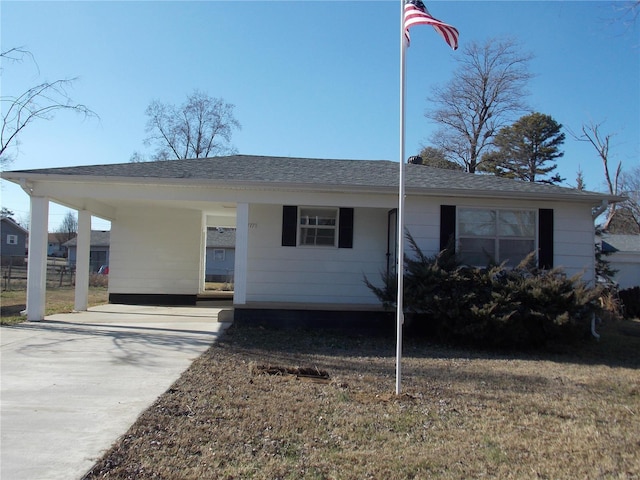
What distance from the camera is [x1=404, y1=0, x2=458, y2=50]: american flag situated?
5188 mm

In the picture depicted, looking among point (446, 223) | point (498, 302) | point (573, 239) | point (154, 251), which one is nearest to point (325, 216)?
point (446, 223)

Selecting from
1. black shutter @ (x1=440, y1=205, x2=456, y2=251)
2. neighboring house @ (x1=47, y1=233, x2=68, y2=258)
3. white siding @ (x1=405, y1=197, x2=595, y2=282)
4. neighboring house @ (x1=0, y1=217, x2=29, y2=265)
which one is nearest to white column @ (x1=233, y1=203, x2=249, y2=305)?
white siding @ (x1=405, y1=197, x2=595, y2=282)

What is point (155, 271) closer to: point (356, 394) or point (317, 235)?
point (317, 235)

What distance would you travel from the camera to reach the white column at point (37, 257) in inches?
368

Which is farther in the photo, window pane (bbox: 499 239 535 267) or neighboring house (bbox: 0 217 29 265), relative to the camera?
neighboring house (bbox: 0 217 29 265)

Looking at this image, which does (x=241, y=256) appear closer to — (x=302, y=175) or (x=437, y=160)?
(x=302, y=175)

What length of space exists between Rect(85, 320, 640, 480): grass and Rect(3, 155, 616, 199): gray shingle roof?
3.69m

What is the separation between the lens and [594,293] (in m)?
8.02

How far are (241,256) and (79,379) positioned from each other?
14.1ft

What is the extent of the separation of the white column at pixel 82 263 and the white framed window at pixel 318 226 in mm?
5359

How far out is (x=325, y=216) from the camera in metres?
11.0

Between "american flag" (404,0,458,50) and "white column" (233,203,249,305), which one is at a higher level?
"american flag" (404,0,458,50)

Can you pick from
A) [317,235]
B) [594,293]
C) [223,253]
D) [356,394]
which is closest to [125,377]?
[356,394]

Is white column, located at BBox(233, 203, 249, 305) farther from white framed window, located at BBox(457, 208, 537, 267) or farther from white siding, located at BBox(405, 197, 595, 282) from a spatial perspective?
white framed window, located at BBox(457, 208, 537, 267)
